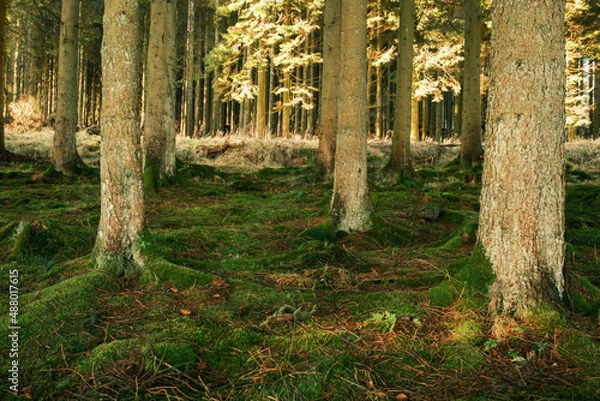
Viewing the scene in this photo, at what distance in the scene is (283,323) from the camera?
3.80m

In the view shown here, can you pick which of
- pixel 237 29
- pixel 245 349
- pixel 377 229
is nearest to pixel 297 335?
pixel 245 349

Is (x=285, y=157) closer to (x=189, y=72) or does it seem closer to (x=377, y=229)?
(x=189, y=72)

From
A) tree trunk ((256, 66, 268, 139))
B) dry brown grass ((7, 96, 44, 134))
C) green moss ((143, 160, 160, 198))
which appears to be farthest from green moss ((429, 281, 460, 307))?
dry brown grass ((7, 96, 44, 134))

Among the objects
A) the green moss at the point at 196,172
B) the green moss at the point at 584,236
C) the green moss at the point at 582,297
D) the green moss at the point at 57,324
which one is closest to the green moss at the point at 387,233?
the green moss at the point at 584,236

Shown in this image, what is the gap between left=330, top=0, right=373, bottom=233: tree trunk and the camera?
7199 mm

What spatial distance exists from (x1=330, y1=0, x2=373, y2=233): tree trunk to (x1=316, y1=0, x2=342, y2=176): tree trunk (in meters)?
4.60

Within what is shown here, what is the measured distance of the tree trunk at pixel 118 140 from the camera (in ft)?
15.9

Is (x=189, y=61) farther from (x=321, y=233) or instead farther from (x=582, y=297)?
(x=582, y=297)

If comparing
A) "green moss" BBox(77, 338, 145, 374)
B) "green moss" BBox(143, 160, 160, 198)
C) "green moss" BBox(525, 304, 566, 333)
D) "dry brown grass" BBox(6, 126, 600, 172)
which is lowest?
"green moss" BBox(77, 338, 145, 374)

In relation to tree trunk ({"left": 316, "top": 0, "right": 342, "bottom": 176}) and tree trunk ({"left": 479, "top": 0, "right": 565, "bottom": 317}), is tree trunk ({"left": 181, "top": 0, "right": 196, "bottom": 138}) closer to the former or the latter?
tree trunk ({"left": 316, "top": 0, "right": 342, "bottom": 176})

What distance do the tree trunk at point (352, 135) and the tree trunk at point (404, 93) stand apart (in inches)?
242

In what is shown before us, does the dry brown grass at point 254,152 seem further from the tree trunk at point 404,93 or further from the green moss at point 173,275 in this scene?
Result: the green moss at point 173,275

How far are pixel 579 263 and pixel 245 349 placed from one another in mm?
4223

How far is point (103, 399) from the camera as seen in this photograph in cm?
288
